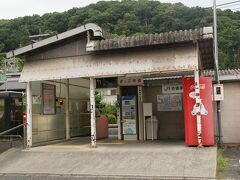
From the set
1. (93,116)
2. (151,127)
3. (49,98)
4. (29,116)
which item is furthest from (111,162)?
(49,98)

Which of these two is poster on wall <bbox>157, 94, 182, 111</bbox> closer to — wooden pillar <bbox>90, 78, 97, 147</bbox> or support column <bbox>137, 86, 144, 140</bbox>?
support column <bbox>137, 86, 144, 140</bbox>

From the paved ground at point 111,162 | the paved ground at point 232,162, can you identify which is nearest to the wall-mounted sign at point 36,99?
the paved ground at point 111,162

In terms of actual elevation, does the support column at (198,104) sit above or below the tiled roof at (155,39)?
below

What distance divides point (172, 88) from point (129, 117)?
2.29 meters

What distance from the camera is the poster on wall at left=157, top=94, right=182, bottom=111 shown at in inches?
651

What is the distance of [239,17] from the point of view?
91.7 ft

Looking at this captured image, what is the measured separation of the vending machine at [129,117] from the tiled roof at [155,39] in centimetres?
389

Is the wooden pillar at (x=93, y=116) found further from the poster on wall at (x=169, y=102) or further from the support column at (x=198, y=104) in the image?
the poster on wall at (x=169, y=102)

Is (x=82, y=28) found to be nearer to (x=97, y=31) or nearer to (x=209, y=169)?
(x=97, y=31)

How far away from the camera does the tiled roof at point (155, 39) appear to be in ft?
39.7

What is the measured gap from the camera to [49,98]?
52.7 ft

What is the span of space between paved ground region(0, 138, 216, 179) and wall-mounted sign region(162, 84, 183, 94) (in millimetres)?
4129

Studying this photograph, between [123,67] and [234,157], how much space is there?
16.1 ft

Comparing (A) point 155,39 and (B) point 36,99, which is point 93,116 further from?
(A) point 155,39
